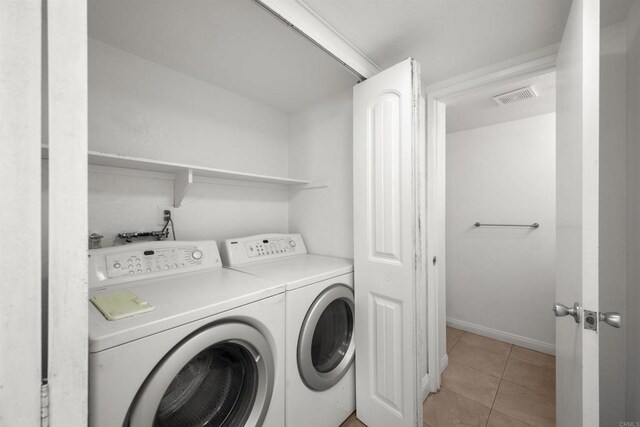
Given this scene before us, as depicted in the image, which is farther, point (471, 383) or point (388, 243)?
point (471, 383)

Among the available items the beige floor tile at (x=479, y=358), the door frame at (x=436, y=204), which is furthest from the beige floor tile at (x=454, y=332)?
the door frame at (x=436, y=204)

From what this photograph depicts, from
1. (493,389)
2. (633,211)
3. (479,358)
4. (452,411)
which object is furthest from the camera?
(479,358)

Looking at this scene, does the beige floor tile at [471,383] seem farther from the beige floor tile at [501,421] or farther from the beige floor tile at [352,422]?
the beige floor tile at [352,422]

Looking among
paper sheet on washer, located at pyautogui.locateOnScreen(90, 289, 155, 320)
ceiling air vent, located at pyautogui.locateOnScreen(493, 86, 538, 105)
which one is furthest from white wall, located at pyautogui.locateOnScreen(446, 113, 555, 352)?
paper sheet on washer, located at pyautogui.locateOnScreen(90, 289, 155, 320)

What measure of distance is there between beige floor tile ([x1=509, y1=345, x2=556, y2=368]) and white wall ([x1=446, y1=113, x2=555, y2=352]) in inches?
2.5

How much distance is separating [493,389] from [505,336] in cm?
89

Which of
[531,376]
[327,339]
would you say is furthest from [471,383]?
[327,339]

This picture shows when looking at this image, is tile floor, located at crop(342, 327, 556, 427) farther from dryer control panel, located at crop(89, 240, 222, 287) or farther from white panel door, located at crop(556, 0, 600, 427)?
dryer control panel, located at crop(89, 240, 222, 287)

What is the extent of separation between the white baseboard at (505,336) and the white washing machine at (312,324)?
5.94 ft

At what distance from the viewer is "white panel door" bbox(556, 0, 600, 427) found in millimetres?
773

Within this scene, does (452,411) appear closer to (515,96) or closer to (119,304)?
(119,304)

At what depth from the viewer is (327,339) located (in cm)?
153

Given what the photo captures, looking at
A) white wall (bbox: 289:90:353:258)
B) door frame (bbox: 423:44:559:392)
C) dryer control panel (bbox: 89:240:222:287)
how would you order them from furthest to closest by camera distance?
1. white wall (bbox: 289:90:353:258)
2. door frame (bbox: 423:44:559:392)
3. dryer control panel (bbox: 89:240:222:287)

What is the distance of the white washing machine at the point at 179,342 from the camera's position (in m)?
0.70
